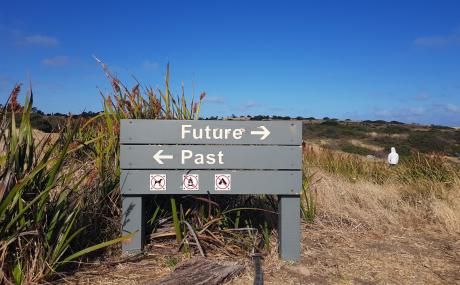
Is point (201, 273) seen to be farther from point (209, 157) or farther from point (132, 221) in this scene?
point (209, 157)

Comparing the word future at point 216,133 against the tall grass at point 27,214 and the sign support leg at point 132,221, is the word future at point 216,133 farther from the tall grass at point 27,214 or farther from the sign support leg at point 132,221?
the tall grass at point 27,214

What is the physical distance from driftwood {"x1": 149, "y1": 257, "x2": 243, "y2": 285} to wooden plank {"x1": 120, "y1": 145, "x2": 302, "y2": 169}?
851 millimetres

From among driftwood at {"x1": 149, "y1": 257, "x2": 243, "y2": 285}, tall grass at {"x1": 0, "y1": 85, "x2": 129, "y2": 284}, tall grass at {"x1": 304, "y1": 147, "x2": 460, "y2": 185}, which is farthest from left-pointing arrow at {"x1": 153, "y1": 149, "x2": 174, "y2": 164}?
tall grass at {"x1": 304, "y1": 147, "x2": 460, "y2": 185}

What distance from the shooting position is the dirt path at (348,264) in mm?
3684

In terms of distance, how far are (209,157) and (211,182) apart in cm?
22

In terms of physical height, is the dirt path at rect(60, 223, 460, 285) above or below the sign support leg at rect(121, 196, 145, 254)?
below

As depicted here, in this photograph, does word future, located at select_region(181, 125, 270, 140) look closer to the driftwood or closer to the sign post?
the sign post

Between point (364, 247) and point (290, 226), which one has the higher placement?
point (290, 226)

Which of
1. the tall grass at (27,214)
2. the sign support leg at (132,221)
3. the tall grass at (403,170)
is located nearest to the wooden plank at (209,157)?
the sign support leg at (132,221)

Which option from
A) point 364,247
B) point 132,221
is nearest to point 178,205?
point 132,221

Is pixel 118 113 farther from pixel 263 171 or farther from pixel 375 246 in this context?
pixel 375 246

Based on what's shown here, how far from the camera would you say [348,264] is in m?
4.16

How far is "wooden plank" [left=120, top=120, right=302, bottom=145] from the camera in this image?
4004mm

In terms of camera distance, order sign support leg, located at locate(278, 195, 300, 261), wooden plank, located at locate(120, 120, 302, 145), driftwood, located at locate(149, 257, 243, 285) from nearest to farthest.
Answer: driftwood, located at locate(149, 257, 243, 285), wooden plank, located at locate(120, 120, 302, 145), sign support leg, located at locate(278, 195, 300, 261)
